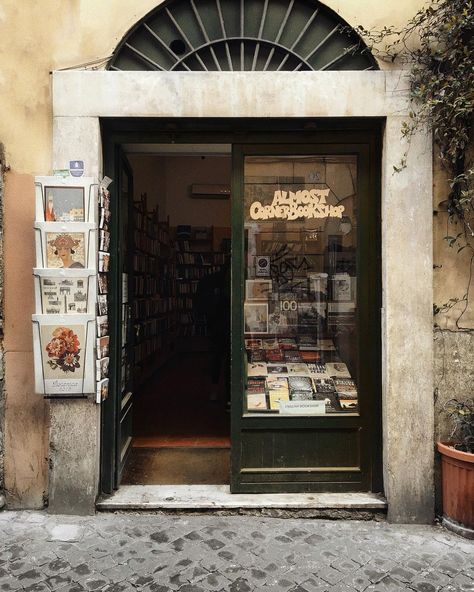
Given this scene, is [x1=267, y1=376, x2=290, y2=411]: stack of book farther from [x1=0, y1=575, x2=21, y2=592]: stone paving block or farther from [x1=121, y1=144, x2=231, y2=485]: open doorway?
[x1=0, y1=575, x2=21, y2=592]: stone paving block

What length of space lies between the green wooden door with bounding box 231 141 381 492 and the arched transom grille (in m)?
0.67

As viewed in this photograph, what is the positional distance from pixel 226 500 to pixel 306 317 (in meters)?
1.69

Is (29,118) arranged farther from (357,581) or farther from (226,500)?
(357,581)

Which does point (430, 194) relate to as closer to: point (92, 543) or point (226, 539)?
point (226, 539)

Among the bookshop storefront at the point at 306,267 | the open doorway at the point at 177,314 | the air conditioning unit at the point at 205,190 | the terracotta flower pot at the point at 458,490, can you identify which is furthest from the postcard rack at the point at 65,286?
the air conditioning unit at the point at 205,190

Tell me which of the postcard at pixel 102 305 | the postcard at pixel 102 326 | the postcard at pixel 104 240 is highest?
the postcard at pixel 104 240

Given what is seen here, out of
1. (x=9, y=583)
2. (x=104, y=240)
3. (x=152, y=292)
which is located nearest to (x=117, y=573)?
(x=9, y=583)

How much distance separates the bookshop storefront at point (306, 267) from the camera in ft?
12.7

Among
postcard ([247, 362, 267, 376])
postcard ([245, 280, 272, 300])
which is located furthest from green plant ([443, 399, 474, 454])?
postcard ([245, 280, 272, 300])

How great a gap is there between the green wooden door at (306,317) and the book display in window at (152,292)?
2.71 m

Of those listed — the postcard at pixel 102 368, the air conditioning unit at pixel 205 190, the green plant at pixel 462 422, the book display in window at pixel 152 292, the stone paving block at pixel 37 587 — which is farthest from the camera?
the air conditioning unit at pixel 205 190

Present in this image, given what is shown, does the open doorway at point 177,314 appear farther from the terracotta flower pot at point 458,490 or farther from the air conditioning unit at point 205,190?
the terracotta flower pot at point 458,490

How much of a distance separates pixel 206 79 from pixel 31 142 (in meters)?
1.49

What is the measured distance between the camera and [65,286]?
12.4 ft
